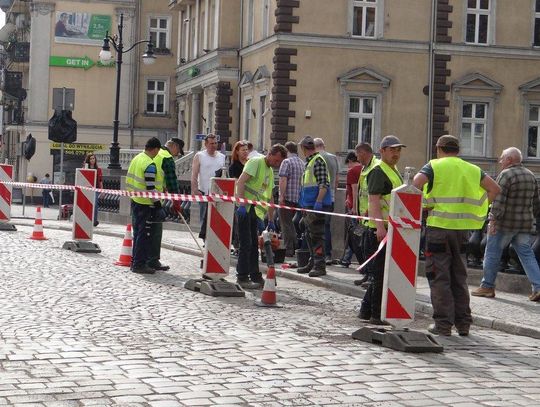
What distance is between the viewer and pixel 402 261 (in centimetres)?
1066

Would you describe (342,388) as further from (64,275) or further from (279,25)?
(279,25)

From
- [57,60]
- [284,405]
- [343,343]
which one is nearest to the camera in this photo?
[284,405]

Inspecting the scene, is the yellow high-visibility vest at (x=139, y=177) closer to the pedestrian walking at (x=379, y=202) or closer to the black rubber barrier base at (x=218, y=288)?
the black rubber barrier base at (x=218, y=288)

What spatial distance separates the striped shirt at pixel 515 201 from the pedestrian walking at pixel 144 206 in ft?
16.0

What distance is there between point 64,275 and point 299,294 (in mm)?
3151

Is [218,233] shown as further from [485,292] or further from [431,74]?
[431,74]

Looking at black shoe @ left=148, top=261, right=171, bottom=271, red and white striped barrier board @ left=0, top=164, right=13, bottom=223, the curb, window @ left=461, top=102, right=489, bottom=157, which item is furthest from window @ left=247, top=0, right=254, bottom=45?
black shoe @ left=148, top=261, right=171, bottom=271

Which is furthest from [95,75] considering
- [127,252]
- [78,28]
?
[127,252]

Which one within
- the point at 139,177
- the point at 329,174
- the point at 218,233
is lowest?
the point at 218,233

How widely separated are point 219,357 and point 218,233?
5.46m

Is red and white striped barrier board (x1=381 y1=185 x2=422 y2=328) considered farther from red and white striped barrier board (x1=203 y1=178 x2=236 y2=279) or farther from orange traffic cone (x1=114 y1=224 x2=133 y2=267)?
orange traffic cone (x1=114 y1=224 x2=133 y2=267)

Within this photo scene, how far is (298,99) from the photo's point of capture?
4150 centimetres

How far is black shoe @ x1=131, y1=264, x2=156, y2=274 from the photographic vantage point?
55.5ft

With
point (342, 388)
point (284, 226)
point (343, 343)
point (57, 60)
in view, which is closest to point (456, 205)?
point (343, 343)
